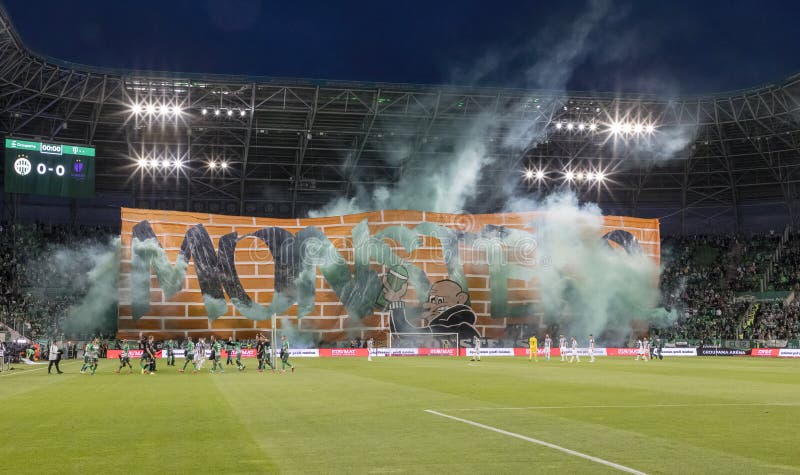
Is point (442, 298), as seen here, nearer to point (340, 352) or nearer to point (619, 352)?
point (340, 352)

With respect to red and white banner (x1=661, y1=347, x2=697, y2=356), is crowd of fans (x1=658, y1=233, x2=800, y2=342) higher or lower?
higher

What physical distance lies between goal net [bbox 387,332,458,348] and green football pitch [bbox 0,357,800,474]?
1480 inches

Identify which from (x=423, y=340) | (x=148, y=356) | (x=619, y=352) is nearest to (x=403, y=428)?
(x=148, y=356)

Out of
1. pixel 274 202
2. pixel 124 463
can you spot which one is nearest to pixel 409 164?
pixel 274 202

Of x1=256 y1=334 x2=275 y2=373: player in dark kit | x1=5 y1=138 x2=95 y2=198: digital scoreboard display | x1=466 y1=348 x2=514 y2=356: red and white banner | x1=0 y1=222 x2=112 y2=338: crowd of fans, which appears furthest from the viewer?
x1=0 y1=222 x2=112 y2=338: crowd of fans

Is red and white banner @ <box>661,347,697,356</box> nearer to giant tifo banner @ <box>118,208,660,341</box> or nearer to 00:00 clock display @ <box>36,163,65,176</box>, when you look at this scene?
giant tifo banner @ <box>118,208,660,341</box>

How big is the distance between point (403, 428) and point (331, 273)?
2108 inches

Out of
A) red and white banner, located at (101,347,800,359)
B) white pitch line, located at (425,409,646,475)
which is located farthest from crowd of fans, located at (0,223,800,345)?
white pitch line, located at (425,409,646,475)

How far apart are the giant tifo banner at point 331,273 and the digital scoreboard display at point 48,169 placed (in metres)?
8.79

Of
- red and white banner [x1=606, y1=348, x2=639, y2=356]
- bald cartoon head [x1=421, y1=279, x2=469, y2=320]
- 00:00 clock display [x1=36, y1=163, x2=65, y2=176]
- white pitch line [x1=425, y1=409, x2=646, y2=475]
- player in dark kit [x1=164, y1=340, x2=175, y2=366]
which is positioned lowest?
red and white banner [x1=606, y1=348, x2=639, y2=356]

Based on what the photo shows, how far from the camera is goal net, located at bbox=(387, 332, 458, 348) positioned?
68.3 m

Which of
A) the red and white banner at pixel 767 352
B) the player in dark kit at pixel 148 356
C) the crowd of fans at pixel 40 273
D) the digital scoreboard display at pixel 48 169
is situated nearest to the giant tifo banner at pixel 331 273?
the digital scoreboard display at pixel 48 169

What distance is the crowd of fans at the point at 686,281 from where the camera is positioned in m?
72.6

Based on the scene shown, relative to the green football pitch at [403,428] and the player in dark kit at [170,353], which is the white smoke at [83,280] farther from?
the green football pitch at [403,428]
